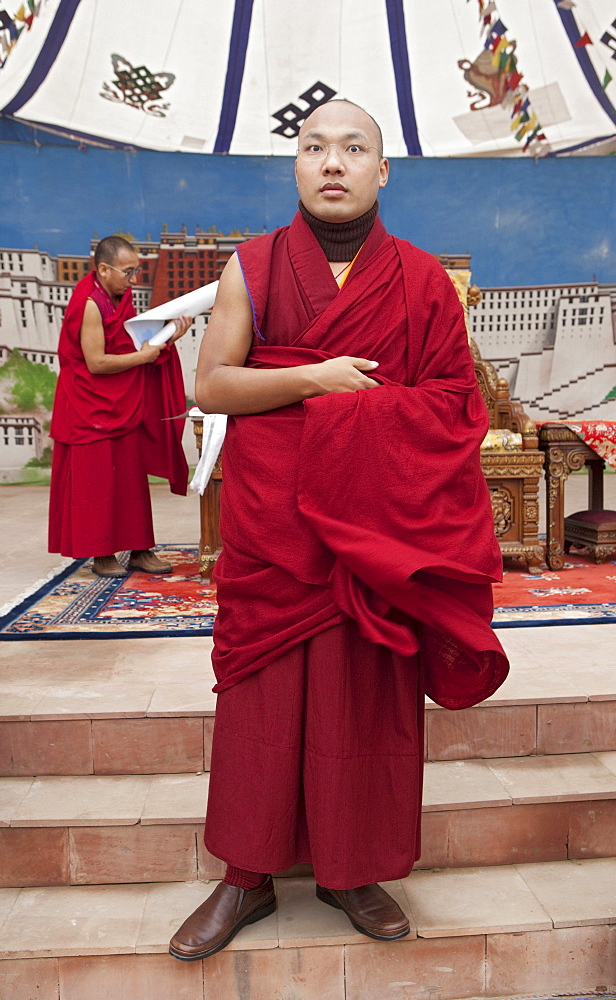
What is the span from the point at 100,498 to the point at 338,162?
2.40 metres

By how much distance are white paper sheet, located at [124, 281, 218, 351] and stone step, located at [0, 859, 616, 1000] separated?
2.29m

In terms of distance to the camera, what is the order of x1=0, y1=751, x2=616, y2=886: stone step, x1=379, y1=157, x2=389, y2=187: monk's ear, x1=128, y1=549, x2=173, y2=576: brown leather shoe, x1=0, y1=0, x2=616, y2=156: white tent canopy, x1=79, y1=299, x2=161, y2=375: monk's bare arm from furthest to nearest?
x1=0, y1=0, x2=616, y2=156: white tent canopy
x1=128, y1=549, x2=173, y2=576: brown leather shoe
x1=79, y1=299, x2=161, y2=375: monk's bare arm
x1=0, y1=751, x2=616, y2=886: stone step
x1=379, y1=157, x2=389, y2=187: monk's ear

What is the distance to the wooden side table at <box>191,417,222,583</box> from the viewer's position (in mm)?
3684

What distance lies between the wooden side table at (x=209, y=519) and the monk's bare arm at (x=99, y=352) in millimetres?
333

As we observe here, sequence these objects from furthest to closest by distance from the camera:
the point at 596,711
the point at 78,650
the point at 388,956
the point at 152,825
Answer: the point at 78,650 → the point at 596,711 → the point at 152,825 → the point at 388,956

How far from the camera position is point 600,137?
7.62m

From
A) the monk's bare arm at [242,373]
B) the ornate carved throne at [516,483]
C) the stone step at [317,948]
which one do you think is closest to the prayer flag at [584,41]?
the ornate carved throne at [516,483]

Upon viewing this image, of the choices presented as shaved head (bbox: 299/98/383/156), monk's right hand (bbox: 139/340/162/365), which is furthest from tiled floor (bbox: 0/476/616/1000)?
monk's right hand (bbox: 139/340/162/365)

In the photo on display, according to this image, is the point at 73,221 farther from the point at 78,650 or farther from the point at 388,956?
the point at 388,956

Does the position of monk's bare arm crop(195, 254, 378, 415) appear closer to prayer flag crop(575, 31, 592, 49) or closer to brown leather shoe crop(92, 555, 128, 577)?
brown leather shoe crop(92, 555, 128, 577)

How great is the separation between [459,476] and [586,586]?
2.24 meters

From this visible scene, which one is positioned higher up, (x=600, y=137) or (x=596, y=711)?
(x=600, y=137)

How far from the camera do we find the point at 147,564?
3941 millimetres

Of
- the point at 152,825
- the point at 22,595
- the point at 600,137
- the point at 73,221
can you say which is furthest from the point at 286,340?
the point at 600,137
